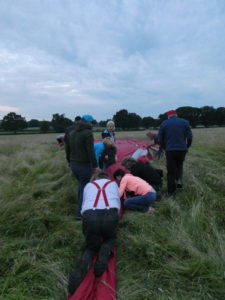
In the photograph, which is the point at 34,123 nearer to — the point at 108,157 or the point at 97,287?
the point at 108,157

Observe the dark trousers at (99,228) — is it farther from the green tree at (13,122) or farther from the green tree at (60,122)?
the green tree at (13,122)

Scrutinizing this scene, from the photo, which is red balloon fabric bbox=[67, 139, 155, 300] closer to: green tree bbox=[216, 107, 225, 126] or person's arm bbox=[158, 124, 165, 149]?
person's arm bbox=[158, 124, 165, 149]

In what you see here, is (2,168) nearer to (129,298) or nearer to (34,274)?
(34,274)

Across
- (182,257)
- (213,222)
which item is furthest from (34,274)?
(213,222)

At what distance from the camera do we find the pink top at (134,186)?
143 inches

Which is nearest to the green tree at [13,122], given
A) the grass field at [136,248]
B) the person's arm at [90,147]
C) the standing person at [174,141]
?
the grass field at [136,248]

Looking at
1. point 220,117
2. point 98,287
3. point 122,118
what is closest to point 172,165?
point 98,287

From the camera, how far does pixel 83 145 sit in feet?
11.2

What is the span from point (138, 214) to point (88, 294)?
1.53 metres

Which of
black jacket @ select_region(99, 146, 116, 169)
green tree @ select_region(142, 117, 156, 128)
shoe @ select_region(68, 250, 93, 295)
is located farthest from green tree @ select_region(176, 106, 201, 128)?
shoe @ select_region(68, 250, 93, 295)

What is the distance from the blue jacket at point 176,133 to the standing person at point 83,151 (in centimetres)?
157

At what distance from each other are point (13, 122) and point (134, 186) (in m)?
43.8

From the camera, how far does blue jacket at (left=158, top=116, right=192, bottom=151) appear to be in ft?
13.4

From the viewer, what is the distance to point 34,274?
2184 mm
